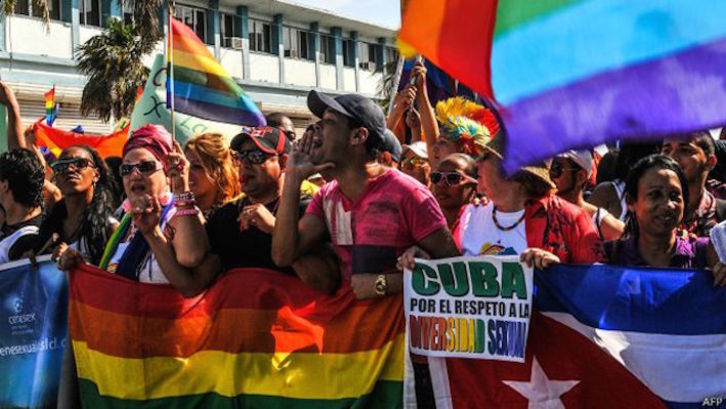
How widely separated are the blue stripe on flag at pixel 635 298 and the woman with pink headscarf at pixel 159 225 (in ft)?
5.26

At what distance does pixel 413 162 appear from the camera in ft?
20.0

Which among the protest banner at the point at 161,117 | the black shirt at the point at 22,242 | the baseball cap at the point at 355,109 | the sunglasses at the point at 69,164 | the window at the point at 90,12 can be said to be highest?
the window at the point at 90,12

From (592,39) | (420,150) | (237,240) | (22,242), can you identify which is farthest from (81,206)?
(592,39)

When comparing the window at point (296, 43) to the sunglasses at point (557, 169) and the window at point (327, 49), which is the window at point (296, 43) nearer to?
the window at point (327, 49)

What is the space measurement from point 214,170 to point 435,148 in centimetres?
157

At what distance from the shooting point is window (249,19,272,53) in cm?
3800

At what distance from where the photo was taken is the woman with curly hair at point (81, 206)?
500 centimetres

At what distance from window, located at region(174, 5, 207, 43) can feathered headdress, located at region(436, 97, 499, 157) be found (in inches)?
1192

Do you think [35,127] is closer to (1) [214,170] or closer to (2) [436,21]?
(1) [214,170]

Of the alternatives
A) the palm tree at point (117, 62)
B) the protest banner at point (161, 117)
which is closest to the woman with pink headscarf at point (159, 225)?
the protest banner at point (161, 117)

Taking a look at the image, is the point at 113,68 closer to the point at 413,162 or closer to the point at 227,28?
the point at 227,28

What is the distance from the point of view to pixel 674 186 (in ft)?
11.9

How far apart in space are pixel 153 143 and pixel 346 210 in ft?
3.91

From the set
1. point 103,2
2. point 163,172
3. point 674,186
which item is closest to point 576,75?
point 674,186
